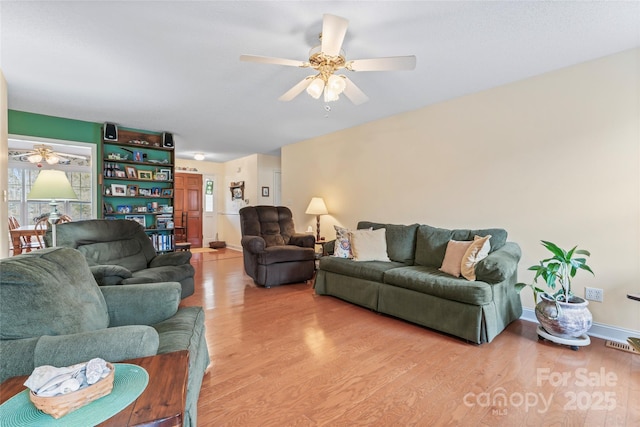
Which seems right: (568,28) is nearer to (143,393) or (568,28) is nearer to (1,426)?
(143,393)

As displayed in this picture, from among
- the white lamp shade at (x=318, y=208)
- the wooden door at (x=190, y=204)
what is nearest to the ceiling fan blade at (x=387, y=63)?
the white lamp shade at (x=318, y=208)

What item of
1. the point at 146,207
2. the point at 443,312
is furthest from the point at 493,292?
the point at 146,207

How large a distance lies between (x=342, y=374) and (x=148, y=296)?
1.32 meters

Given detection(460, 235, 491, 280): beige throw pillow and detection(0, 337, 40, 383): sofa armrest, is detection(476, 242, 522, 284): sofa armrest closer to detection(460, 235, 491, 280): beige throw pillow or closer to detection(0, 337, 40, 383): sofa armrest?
detection(460, 235, 491, 280): beige throw pillow

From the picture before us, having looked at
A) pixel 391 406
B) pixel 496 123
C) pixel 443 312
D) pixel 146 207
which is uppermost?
pixel 496 123

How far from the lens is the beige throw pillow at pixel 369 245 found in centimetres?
346

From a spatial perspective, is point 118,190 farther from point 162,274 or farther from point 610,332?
point 610,332

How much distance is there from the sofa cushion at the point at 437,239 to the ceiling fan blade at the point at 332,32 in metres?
2.18

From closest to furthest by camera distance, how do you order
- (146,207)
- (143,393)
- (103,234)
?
(143,393) → (103,234) → (146,207)

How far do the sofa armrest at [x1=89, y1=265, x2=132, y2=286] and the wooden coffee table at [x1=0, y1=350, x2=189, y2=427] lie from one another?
1548mm

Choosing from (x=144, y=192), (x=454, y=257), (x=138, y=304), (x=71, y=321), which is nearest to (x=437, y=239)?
(x=454, y=257)

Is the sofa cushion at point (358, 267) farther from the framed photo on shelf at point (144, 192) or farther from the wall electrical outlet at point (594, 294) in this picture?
the framed photo on shelf at point (144, 192)

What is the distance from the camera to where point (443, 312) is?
8.36ft

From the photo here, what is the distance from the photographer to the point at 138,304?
1.70 metres
